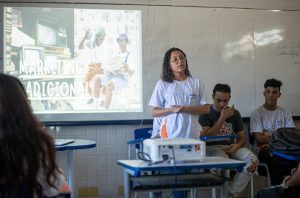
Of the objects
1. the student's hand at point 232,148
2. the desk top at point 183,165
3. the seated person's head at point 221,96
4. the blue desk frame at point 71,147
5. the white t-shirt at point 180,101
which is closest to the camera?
the desk top at point 183,165

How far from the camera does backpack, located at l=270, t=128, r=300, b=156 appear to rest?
10.6ft

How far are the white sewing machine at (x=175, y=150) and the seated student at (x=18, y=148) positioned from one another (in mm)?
1320

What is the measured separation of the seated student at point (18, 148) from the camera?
1.32m

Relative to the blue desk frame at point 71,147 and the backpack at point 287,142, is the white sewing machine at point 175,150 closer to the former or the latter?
the blue desk frame at point 71,147

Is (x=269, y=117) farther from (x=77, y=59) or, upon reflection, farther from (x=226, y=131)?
(x=77, y=59)

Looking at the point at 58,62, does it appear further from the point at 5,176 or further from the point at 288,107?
the point at 5,176

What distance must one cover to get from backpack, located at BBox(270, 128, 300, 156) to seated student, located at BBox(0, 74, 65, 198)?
2295 millimetres

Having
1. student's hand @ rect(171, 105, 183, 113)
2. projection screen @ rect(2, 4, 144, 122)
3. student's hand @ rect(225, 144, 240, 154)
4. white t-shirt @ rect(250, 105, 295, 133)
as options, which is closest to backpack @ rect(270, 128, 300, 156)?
student's hand @ rect(171, 105, 183, 113)

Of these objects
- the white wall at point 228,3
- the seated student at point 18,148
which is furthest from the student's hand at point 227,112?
the seated student at point 18,148

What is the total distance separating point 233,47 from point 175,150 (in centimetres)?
243

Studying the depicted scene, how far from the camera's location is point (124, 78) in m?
4.62

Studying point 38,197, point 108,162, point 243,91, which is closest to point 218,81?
point 243,91

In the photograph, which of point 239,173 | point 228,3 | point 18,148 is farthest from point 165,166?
point 228,3

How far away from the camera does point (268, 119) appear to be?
463cm
